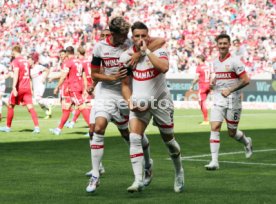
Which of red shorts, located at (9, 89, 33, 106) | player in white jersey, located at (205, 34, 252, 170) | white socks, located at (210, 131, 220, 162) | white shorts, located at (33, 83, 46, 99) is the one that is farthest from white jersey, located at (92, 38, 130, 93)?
white shorts, located at (33, 83, 46, 99)

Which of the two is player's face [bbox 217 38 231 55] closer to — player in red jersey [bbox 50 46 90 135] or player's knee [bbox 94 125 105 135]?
Answer: player's knee [bbox 94 125 105 135]

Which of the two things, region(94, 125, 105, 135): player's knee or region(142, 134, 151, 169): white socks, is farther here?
region(142, 134, 151, 169): white socks

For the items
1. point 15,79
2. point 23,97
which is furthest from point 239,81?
point 23,97

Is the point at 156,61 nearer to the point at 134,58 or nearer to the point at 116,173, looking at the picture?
the point at 134,58

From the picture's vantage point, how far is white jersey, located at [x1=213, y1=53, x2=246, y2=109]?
46.1 ft

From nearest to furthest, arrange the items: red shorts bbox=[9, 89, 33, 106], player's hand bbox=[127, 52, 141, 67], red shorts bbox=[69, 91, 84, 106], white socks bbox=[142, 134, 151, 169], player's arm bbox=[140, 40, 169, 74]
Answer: player's arm bbox=[140, 40, 169, 74], player's hand bbox=[127, 52, 141, 67], white socks bbox=[142, 134, 151, 169], red shorts bbox=[69, 91, 84, 106], red shorts bbox=[9, 89, 33, 106]

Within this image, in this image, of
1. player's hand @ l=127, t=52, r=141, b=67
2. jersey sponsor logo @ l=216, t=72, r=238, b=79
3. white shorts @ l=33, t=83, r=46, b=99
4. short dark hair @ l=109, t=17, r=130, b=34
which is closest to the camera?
Answer: player's hand @ l=127, t=52, r=141, b=67

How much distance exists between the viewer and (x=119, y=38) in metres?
11.0

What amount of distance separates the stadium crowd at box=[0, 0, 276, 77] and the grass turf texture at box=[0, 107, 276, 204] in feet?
69.2

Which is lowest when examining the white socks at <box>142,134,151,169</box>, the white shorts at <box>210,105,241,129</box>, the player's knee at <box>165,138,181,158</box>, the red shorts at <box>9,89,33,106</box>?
the red shorts at <box>9,89,33,106</box>

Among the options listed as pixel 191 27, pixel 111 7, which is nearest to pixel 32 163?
pixel 191 27

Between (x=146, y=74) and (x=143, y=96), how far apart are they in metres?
0.29

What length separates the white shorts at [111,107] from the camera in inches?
440

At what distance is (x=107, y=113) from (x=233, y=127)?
4.07 meters
